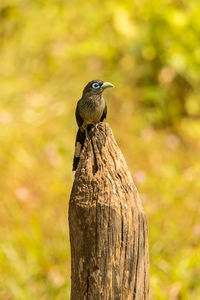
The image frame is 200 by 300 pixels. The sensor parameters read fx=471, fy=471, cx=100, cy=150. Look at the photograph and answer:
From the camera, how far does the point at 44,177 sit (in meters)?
5.65

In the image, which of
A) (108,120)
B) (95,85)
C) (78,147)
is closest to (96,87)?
(95,85)

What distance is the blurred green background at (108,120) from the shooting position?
14.4ft

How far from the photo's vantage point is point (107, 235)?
1992 mm

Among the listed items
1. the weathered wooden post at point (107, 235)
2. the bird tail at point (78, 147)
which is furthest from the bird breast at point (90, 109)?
the weathered wooden post at point (107, 235)

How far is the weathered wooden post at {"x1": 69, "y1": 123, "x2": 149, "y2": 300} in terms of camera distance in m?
2.00

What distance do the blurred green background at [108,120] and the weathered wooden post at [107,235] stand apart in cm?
172

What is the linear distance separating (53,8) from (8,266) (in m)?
5.67

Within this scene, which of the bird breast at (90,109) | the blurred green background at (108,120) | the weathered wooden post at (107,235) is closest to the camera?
the weathered wooden post at (107,235)

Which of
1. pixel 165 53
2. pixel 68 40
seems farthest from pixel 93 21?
pixel 165 53

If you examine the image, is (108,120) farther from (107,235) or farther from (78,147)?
(107,235)

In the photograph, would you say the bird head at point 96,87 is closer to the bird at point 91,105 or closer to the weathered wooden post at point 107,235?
the bird at point 91,105

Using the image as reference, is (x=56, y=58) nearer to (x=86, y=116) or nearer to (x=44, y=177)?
(x=44, y=177)

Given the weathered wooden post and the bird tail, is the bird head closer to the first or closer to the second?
the bird tail

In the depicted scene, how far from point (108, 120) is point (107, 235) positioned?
4667 mm
